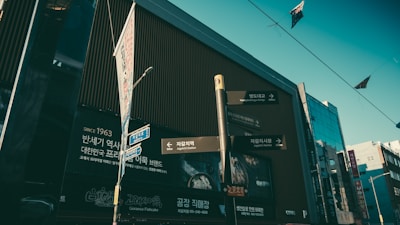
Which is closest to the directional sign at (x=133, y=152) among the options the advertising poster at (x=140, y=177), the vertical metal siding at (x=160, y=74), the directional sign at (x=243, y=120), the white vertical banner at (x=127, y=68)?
the white vertical banner at (x=127, y=68)

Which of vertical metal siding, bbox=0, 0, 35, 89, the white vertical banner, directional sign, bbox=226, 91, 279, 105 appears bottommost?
directional sign, bbox=226, 91, 279, 105

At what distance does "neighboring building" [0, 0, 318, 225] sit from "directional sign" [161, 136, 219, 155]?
53 millimetres

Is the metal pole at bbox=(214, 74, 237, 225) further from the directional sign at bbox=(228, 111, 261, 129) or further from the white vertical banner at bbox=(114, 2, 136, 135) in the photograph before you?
the white vertical banner at bbox=(114, 2, 136, 135)

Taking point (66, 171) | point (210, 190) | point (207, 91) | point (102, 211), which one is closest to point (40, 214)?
point (66, 171)

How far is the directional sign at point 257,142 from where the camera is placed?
20.9 feet

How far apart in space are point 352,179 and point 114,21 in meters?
39.9

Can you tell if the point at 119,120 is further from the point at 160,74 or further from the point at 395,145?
the point at 395,145

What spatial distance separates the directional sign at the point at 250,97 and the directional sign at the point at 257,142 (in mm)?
882

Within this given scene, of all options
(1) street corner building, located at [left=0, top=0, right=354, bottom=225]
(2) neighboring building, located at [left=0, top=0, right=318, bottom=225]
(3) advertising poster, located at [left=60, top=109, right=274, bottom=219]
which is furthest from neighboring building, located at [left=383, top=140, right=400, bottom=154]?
(3) advertising poster, located at [left=60, top=109, right=274, bottom=219]

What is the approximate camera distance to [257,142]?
674cm

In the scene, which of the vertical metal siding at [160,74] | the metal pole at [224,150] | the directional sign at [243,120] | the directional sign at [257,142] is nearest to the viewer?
the metal pole at [224,150]

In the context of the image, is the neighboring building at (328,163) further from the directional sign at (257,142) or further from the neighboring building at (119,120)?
the directional sign at (257,142)

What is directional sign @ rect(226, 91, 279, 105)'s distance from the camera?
6.83m

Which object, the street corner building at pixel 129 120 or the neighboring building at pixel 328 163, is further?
the neighboring building at pixel 328 163
